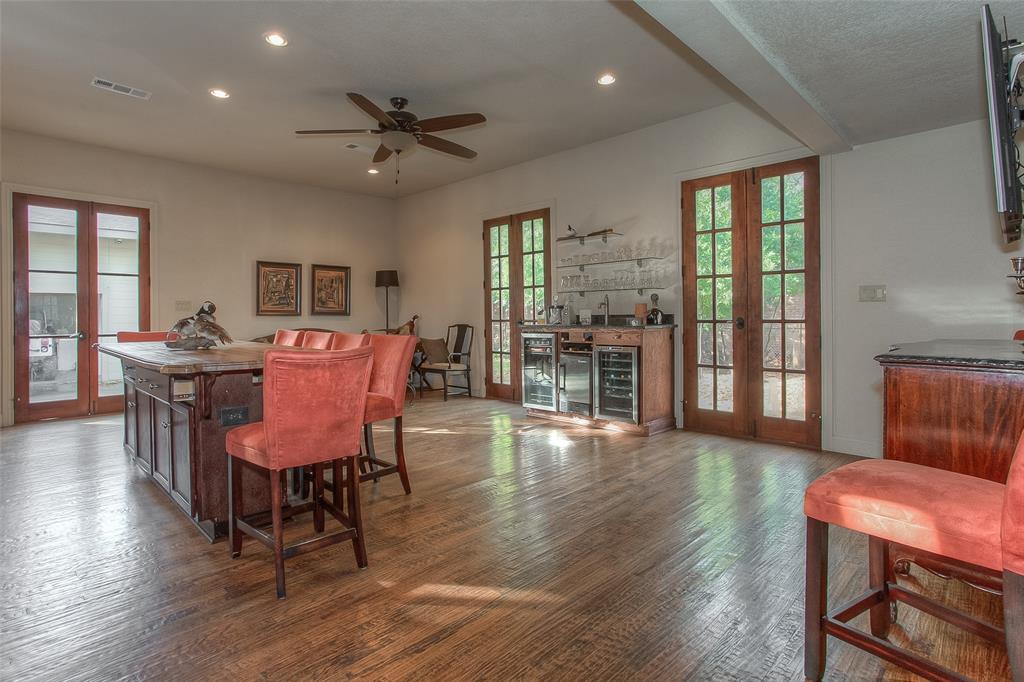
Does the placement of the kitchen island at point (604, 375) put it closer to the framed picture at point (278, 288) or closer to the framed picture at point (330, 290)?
the framed picture at point (330, 290)

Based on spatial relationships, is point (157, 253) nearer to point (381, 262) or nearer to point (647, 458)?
point (381, 262)

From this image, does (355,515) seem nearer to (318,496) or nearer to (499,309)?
(318,496)

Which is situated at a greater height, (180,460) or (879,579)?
(180,460)

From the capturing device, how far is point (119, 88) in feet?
14.8

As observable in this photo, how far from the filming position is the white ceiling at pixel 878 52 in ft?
7.93

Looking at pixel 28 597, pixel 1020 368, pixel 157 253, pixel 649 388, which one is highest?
pixel 157 253

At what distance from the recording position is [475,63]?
160 inches

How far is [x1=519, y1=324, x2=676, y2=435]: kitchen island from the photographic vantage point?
5.00m

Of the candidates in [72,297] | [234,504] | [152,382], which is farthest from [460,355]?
[234,504]

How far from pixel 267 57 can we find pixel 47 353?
4447mm

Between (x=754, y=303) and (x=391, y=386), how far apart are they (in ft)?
11.1

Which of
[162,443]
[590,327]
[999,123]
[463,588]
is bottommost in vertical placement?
[463,588]

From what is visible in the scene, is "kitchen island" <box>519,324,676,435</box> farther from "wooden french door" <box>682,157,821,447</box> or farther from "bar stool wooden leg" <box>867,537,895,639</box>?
"bar stool wooden leg" <box>867,537,895,639</box>

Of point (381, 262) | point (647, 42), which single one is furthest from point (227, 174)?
point (647, 42)
